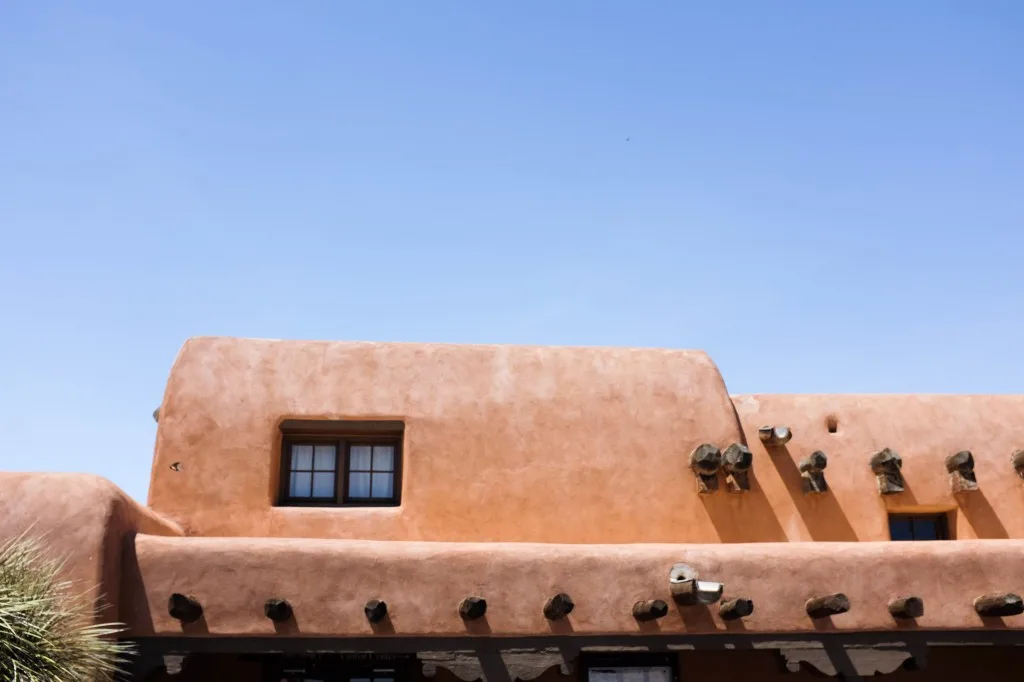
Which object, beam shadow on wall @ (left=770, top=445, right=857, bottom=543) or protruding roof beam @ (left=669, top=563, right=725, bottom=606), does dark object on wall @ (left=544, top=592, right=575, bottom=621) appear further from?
beam shadow on wall @ (left=770, top=445, right=857, bottom=543)

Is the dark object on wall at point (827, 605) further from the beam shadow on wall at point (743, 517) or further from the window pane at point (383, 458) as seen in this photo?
the window pane at point (383, 458)

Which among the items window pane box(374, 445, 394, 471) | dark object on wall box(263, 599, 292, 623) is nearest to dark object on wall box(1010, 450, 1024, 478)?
window pane box(374, 445, 394, 471)

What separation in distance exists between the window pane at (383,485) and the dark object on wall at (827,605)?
4.82m

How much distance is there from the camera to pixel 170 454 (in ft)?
38.8

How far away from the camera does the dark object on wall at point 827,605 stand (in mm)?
9867

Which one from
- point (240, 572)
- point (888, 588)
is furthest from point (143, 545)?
point (888, 588)

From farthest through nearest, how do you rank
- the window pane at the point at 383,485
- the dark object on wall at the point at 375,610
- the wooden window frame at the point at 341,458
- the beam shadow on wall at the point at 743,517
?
the beam shadow on wall at the point at 743,517
the window pane at the point at 383,485
the wooden window frame at the point at 341,458
the dark object on wall at the point at 375,610

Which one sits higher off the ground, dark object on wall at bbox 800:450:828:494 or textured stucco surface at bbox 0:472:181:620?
dark object on wall at bbox 800:450:828:494

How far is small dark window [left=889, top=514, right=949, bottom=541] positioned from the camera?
42.5 ft

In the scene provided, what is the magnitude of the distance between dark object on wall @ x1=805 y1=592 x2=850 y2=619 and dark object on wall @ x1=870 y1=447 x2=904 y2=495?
307cm

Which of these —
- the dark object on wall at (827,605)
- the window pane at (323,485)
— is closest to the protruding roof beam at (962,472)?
the dark object on wall at (827,605)

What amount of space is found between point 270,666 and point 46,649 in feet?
10.8

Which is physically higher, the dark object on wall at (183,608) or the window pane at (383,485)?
the window pane at (383,485)

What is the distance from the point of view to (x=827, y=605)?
32.4ft
